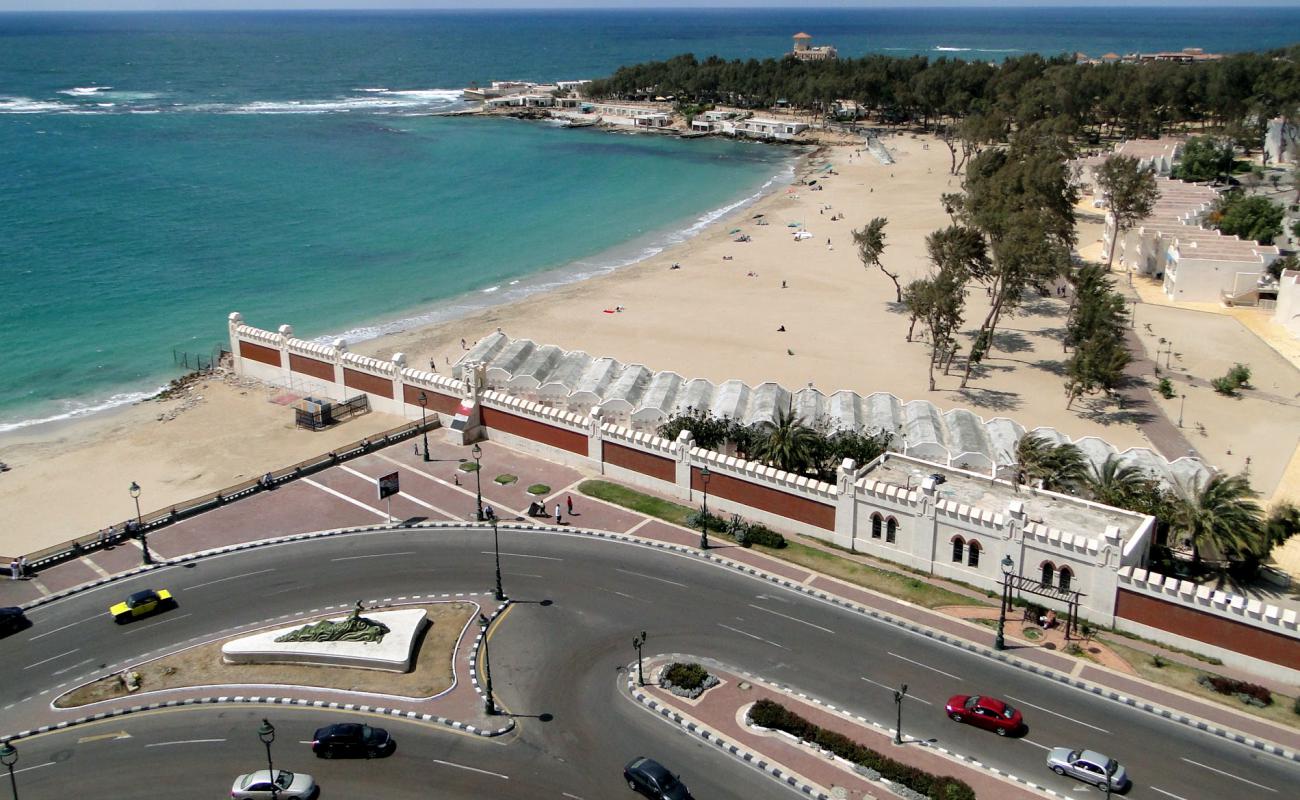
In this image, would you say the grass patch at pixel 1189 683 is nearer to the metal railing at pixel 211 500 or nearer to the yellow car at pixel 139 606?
the yellow car at pixel 139 606

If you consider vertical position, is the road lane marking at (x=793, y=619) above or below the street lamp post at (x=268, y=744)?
below

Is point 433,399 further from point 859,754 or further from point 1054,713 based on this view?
point 1054,713

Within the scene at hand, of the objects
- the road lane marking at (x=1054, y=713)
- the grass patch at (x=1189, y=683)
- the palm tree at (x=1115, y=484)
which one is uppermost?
the palm tree at (x=1115, y=484)

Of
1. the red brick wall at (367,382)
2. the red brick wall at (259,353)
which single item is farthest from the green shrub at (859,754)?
the red brick wall at (259,353)

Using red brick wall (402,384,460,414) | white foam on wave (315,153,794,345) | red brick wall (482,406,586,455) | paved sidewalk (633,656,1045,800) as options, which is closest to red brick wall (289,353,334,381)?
red brick wall (402,384,460,414)

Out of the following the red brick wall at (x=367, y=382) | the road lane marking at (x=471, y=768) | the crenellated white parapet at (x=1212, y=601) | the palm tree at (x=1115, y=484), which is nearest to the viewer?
the road lane marking at (x=471, y=768)

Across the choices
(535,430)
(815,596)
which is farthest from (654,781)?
(535,430)
